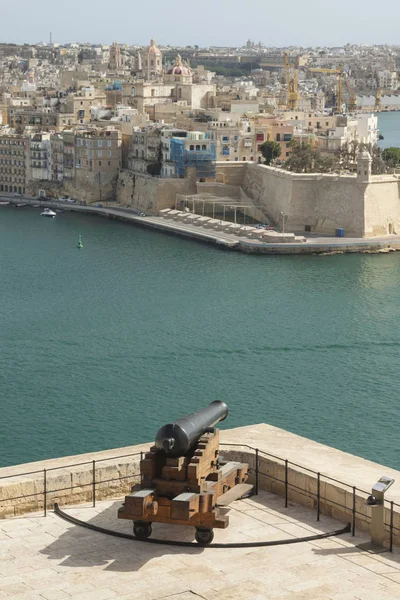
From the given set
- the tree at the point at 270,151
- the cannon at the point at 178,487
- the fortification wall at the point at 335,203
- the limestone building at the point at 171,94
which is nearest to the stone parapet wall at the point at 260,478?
the cannon at the point at 178,487

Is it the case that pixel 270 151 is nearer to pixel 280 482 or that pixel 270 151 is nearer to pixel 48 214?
pixel 48 214

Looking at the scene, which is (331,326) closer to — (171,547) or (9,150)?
(171,547)

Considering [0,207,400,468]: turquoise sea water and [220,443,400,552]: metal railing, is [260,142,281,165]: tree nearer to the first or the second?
[0,207,400,468]: turquoise sea water

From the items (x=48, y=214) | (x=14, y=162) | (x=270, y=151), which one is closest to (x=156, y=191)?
(x=48, y=214)

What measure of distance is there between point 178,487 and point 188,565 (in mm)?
276

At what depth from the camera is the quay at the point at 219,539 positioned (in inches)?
159

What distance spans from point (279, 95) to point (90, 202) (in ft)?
71.0

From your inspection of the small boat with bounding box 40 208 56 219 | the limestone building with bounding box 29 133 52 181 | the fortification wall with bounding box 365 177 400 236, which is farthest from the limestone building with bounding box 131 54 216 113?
the fortification wall with bounding box 365 177 400 236

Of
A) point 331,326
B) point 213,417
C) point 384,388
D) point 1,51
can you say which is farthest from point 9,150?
point 1,51

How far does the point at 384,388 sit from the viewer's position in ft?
41.5

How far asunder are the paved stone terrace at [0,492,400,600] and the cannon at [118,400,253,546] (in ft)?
0.34

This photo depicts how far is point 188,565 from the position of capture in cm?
420

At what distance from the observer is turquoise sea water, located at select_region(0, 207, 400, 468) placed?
11.0 metres

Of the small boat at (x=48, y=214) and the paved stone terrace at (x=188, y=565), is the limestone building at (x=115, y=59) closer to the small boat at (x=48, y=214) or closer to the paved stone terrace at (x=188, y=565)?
the small boat at (x=48, y=214)
